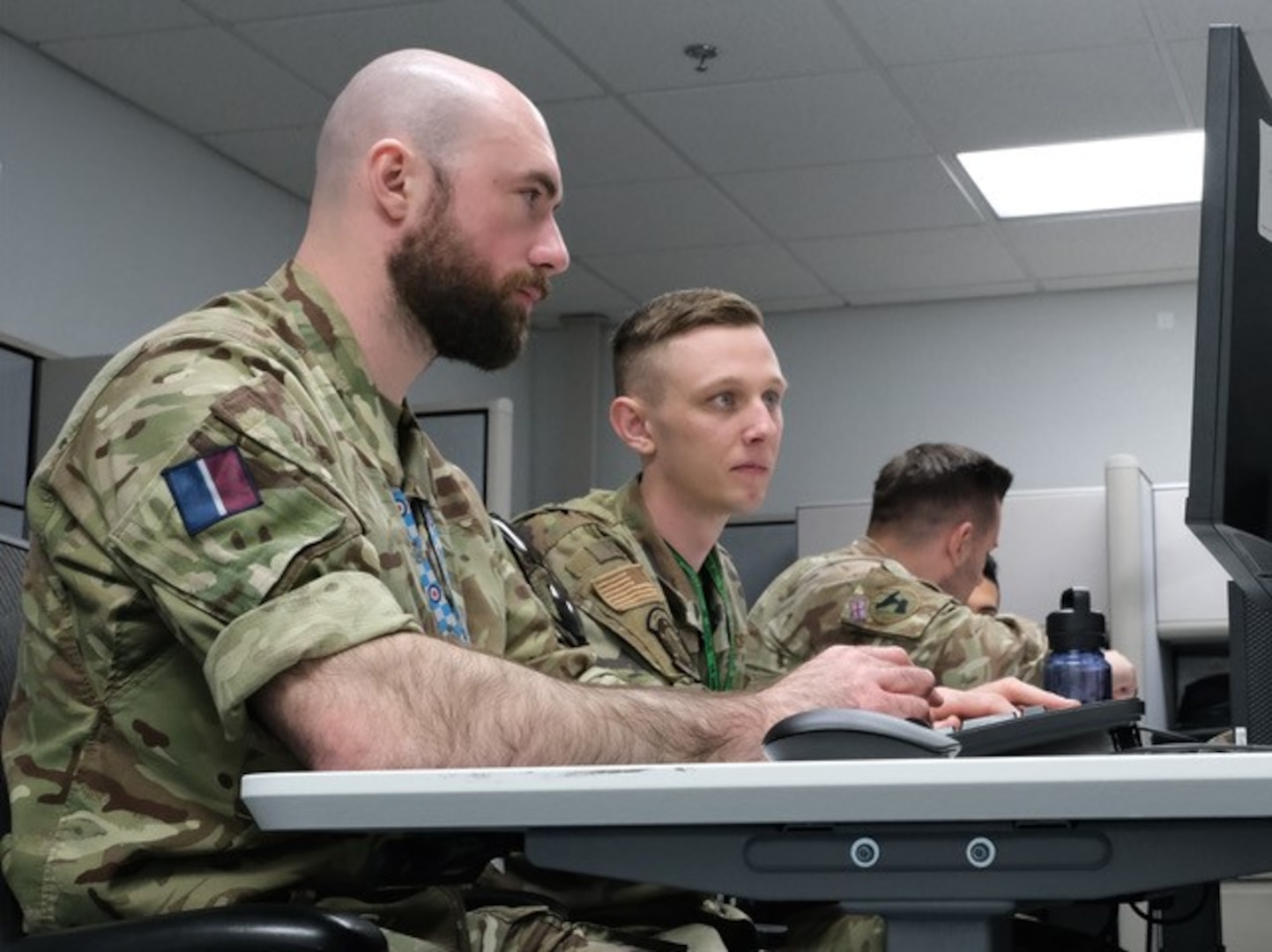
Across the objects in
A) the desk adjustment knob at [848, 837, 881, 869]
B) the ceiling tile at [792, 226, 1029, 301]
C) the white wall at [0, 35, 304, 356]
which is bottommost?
the desk adjustment knob at [848, 837, 881, 869]

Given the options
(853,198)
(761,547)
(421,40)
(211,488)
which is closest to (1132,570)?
(761,547)

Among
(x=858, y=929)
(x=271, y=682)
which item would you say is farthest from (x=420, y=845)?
(x=858, y=929)

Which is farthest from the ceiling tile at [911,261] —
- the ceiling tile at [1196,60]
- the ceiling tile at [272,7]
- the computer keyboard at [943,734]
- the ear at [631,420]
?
the computer keyboard at [943,734]

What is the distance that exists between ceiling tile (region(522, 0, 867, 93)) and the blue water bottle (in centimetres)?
222

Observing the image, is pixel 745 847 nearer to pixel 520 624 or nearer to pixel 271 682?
pixel 271 682

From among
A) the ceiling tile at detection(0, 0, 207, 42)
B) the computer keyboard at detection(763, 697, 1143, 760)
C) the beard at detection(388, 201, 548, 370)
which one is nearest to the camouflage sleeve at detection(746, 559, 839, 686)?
the beard at detection(388, 201, 548, 370)

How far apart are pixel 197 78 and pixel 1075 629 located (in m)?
3.03

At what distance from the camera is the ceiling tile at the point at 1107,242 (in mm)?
5547

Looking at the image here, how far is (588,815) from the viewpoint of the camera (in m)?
0.74

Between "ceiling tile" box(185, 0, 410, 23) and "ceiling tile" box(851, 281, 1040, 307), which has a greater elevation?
"ceiling tile" box(851, 281, 1040, 307)

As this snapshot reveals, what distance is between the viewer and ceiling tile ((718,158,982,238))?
515 cm

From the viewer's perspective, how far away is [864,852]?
0.75 metres

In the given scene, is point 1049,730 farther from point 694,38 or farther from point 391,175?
point 694,38

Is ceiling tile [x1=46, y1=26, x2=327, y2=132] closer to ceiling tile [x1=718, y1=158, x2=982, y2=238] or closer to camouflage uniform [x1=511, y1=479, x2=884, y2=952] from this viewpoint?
ceiling tile [x1=718, y1=158, x2=982, y2=238]
